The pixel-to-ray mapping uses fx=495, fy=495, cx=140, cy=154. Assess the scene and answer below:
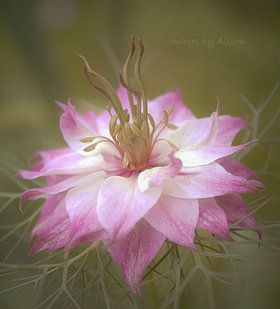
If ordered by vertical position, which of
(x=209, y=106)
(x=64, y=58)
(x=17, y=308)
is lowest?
(x=17, y=308)

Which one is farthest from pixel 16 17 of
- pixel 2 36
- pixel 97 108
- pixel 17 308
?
pixel 17 308

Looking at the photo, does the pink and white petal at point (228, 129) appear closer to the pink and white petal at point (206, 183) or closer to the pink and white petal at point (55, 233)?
Result: the pink and white petal at point (206, 183)

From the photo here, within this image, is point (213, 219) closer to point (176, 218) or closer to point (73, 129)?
point (176, 218)

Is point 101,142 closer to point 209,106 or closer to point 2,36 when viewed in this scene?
point 209,106

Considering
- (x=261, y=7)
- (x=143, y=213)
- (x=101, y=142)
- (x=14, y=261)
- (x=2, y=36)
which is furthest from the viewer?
(x=2, y=36)

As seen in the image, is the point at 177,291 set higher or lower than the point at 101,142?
lower

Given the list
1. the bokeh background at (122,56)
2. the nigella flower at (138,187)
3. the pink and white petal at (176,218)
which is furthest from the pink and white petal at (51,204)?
the bokeh background at (122,56)

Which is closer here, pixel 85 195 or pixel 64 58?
pixel 85 195
